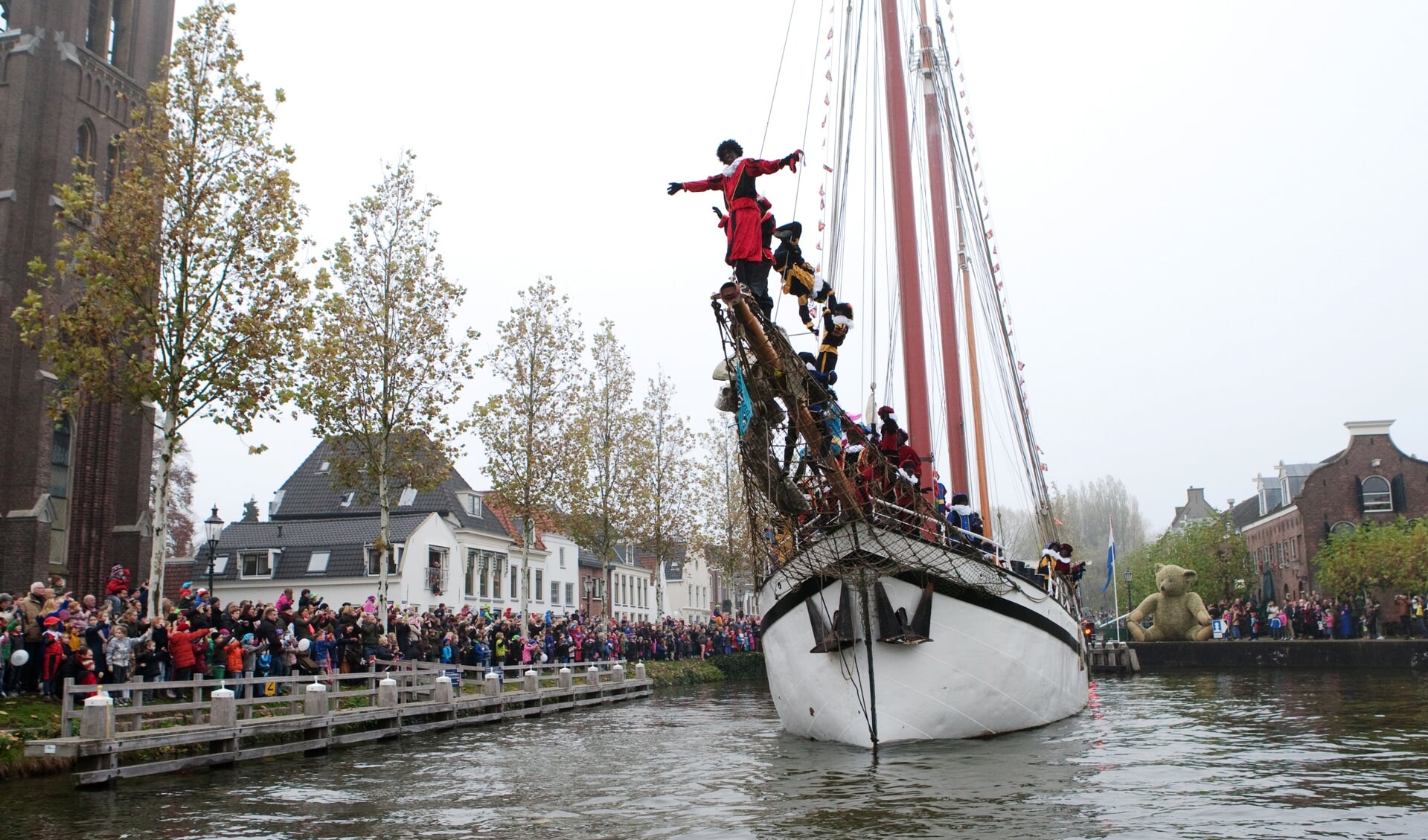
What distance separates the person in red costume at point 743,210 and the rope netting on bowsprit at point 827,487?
93 cm

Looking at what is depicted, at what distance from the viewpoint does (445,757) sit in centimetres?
1662

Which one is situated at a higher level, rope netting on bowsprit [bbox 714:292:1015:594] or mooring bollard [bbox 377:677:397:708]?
rope netting on bowsprit [bbox 714:292:1015:594]

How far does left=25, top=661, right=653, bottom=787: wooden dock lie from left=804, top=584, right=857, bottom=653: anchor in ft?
26.0

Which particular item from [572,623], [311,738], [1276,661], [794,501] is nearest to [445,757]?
[311,738]

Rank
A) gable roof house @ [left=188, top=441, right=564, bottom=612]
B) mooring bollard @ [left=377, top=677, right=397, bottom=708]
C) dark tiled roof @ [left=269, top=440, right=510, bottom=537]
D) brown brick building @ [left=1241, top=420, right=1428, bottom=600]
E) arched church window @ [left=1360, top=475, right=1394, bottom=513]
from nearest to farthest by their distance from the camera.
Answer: mooring bollard @ [left=377, top=677, right=397, bottom=708], gable roof house @ [left=188, top=441, right=564, bottom=612], dark tiled roof @ [left=269, top=440, right=510, bottom=537], brown brick building @ [left=1241, top=420, right=1428, bottom=600], arched church window @ [left=1360, top=475, right=1394, bottom=513]

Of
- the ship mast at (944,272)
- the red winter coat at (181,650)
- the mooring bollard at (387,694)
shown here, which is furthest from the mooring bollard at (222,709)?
the ship mast at (944,272)

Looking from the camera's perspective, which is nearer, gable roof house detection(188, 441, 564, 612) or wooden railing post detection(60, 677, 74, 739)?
wooden railing post detection(60, 677, 74, 739)

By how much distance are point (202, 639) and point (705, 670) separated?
27365 millimetres

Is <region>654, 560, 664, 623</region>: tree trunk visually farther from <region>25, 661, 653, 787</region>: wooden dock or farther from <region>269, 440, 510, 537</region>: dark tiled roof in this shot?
<region>25, 661, 653, 787</region>: wooden dock

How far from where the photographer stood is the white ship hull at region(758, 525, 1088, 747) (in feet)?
47.9

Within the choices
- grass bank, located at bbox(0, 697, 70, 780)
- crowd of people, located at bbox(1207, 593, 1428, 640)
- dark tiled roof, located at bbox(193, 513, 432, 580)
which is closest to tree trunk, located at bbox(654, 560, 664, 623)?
dark tiled roof, located at bbox(193, 513, 432, 580)

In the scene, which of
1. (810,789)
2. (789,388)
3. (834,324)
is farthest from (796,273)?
(810,789)

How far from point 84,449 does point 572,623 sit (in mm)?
15618

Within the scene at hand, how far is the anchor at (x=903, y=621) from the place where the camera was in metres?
14.4
